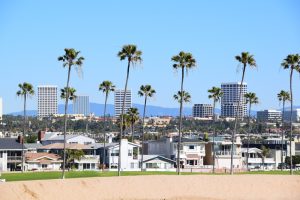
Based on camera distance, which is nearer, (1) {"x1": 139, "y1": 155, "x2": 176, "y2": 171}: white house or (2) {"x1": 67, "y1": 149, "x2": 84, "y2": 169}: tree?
(2) {"x1": 67, "y1": 149, "x2": 84, "y2": 169}: tree

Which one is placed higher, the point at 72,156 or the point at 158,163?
the point at 72,156

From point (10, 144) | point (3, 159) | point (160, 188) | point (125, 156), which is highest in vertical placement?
point (10, 144)

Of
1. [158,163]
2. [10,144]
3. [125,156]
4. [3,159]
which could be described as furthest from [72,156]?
[158,163]

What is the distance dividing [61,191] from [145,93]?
57.6 meters

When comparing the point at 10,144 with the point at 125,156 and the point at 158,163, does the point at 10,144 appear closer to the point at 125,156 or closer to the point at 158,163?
the point at 125,156

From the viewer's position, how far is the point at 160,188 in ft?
231

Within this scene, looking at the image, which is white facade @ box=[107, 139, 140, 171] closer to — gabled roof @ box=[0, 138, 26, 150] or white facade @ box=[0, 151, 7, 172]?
gabled roof @ box=[0, 138, 26, 150]

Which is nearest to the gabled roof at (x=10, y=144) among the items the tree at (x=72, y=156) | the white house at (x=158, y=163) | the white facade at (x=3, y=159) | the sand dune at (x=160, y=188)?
the white facade at (x=3, y=159)

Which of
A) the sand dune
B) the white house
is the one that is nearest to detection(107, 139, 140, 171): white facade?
the white house

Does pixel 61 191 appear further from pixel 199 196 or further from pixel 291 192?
pixel 291 192

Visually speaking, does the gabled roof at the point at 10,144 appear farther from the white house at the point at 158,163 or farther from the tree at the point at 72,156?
the white house at the point at 158,163

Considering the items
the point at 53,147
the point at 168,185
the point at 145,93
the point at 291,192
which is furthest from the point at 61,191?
the point at 53,147

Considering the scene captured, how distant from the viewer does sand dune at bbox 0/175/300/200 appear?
59.8 meters

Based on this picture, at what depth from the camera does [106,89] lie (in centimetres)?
11706
